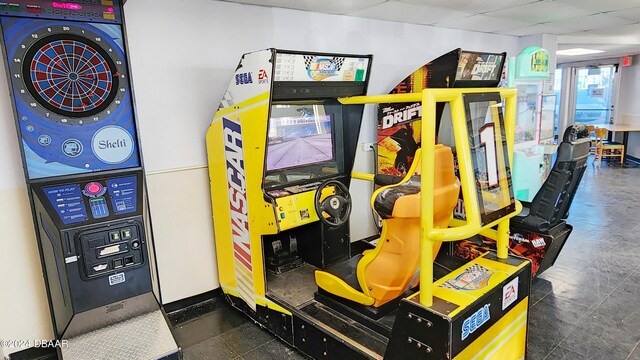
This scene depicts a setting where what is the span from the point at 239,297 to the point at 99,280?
121 cm

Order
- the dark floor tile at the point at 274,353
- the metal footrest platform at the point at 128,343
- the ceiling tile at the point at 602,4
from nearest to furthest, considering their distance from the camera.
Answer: the metal footrest platform at the point at 128,343 → the dark floor tile at the point at 274,353 → the ceiling tile at the point at 602,4

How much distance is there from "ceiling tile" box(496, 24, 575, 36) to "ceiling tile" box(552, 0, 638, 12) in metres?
0.94

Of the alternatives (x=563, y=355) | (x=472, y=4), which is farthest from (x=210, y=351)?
(x=472, y=4)

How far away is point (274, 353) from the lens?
2.78 m

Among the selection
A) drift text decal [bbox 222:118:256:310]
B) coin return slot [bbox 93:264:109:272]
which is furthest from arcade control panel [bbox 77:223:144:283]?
drift text decal [bbox 222:118:256:310]

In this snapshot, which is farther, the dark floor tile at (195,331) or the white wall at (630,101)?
the white wall at (630,101)

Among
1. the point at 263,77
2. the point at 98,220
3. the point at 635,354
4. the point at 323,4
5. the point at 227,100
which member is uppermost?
the point at 323,4

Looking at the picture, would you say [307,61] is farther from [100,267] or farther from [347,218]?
[100,267]

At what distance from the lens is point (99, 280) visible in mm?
2230

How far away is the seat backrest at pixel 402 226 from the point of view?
2162mm

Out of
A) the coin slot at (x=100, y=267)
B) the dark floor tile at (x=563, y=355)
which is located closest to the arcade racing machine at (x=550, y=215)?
the dark floor tile at (x=563, y=355)

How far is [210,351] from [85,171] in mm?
1469

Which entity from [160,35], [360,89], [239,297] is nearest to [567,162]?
[360,89]

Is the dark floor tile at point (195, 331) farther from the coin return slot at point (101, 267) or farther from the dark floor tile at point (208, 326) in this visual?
the coin return slot at point (101, 267)
